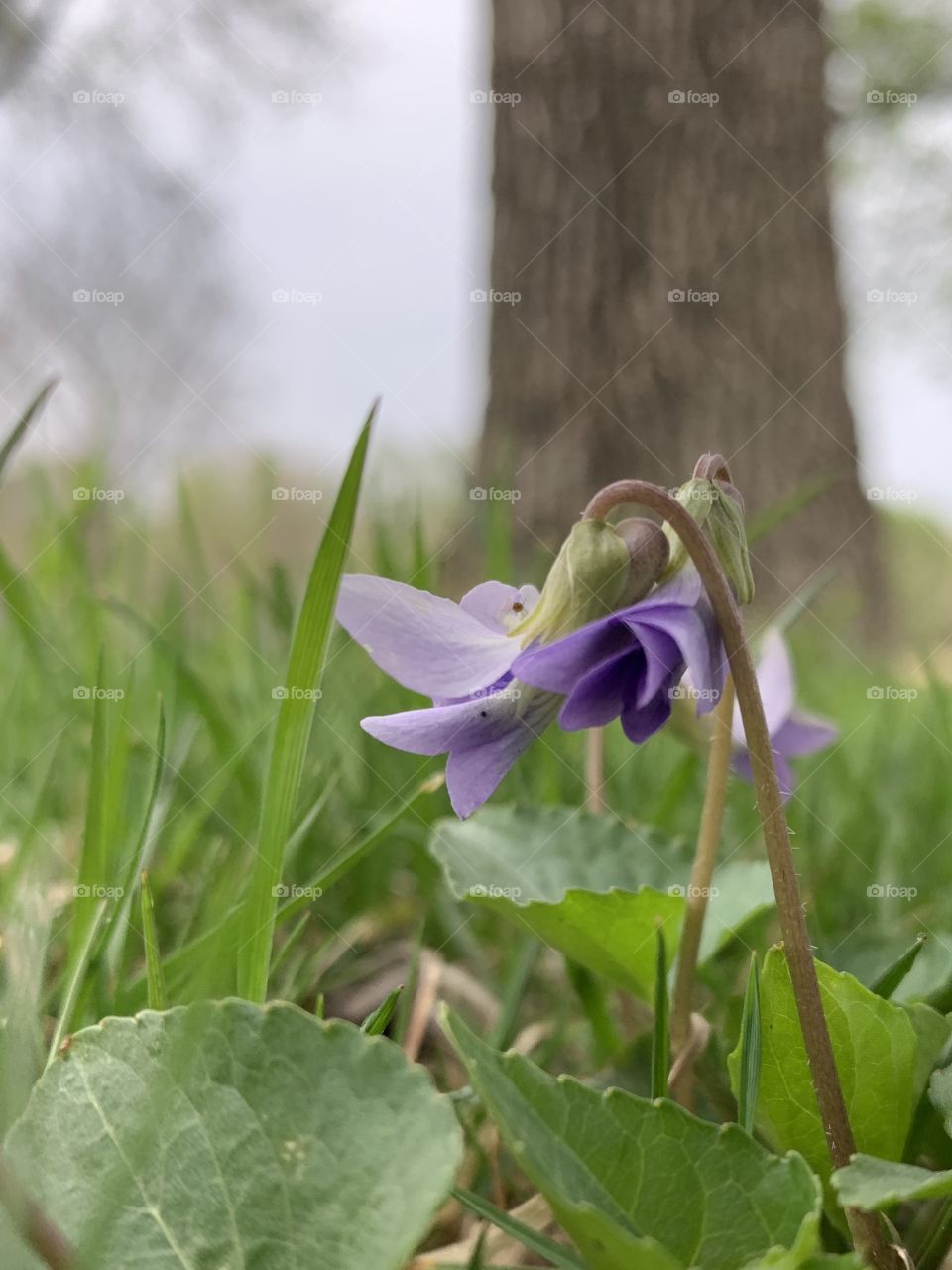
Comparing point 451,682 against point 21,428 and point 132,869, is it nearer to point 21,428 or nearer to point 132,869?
point 132,869

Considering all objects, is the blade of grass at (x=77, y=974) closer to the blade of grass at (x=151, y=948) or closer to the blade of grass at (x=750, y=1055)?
the blade of grass at (x=151, y=948)

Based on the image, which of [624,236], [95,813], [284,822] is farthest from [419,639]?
[624,236]

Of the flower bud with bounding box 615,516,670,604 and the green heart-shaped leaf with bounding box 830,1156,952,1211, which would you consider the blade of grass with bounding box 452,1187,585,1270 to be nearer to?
the green heart-shaped leaf with bounding box 830,1156,952,1211

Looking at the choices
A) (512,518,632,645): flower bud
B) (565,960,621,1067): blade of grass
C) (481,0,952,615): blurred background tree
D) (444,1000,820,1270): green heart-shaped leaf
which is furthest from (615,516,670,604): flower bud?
(481,0,952,615): blurred background tree

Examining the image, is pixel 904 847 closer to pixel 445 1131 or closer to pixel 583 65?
pixel 445 1131

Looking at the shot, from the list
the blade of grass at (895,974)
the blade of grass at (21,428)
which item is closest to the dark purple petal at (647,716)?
the blade of grass at (895,974)
